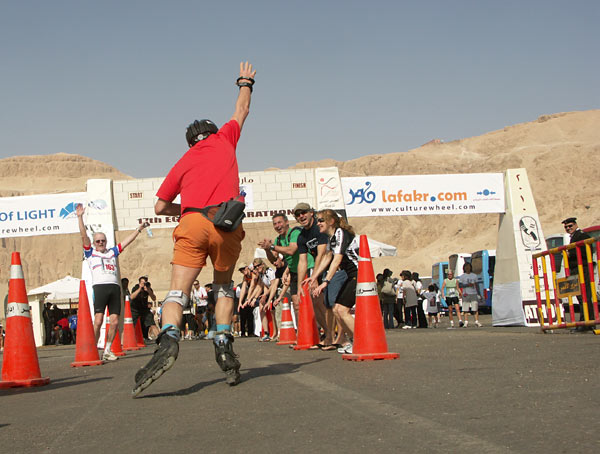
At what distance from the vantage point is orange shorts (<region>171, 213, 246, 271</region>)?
5.80 m

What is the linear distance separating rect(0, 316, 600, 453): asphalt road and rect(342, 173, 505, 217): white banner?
1401cm

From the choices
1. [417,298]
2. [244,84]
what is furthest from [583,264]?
[417,298]

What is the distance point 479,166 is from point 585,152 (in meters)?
16.0

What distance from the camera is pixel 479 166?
103438 millimetres

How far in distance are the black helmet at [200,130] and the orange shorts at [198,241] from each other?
772 mm

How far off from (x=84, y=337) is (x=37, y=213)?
1146 cm

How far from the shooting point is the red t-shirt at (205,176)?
5980 millimetres

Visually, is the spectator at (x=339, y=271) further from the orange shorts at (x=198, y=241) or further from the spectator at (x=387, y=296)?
the spectator at (x=387, y=296)

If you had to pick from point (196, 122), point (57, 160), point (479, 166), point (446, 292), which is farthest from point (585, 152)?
point (57, 160)

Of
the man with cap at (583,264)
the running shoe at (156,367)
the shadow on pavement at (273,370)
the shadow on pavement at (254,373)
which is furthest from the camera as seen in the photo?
the man with cap at (583,264)

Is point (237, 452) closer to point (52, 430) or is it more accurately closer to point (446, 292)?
point (52, 430)

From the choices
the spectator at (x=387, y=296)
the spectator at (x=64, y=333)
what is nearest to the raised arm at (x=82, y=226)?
the spectator at (x=387, y=296)

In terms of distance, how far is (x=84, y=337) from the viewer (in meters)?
→ 10.1

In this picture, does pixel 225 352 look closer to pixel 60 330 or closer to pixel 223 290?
pixel 223 290
